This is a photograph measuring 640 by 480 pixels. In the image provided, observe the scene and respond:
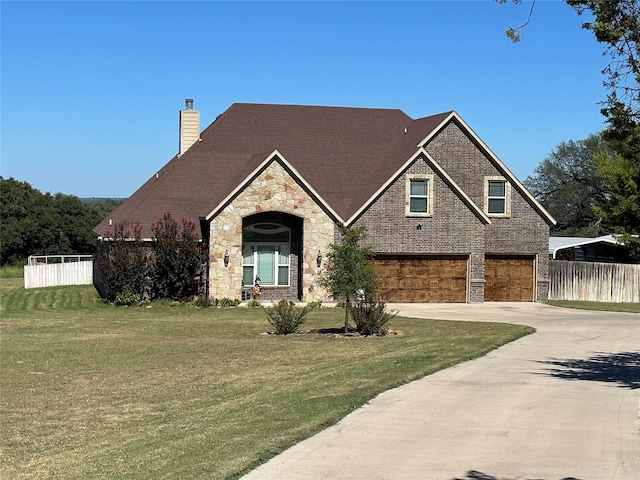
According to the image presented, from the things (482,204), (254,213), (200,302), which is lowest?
(200,302)

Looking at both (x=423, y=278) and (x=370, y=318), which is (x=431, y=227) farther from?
(x=370, y=318)

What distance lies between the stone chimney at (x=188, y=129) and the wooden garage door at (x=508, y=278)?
14.2 metres

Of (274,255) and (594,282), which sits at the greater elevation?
(274,255)

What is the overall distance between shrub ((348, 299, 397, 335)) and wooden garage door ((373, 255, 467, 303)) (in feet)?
39.0

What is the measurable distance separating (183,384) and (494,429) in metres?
6.88

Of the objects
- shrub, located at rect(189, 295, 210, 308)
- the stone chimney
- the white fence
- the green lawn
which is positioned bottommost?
the green lawn

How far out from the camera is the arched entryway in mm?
36812

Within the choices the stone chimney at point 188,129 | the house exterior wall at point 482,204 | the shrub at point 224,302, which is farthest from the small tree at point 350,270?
the stone chimney at point 188,129

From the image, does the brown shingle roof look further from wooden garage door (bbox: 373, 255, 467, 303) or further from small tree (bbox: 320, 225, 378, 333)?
small tree (bbox: 320, 225, 378, 333)

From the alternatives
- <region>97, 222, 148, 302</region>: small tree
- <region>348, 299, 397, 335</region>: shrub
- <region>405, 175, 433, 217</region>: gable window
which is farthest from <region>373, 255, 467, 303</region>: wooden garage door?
<region>348, 299, 397, 335</region>: shrub

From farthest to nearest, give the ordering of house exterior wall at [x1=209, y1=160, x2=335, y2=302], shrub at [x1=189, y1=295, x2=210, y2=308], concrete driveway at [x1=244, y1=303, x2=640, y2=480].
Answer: house exterior wall at [x1=209, y1=160, x2=335, y2=302] → shrub at [x1=189, y1=295, x2=210, y2=308] → concrete driveway at [x1=244, y1=303, x2=640, y2=480]

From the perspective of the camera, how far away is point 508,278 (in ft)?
131

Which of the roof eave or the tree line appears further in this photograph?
the tree line

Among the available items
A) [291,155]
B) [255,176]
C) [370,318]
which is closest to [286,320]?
[370,318]
